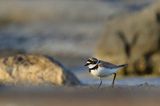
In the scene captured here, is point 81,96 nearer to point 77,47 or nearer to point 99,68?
point 99,68

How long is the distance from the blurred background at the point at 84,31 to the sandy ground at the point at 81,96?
625cm

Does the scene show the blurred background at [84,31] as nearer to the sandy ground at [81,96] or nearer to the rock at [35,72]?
the rock at [35,72]

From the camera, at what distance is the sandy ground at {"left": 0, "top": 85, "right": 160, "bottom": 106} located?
417 inches

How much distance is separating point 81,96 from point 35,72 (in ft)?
8.50

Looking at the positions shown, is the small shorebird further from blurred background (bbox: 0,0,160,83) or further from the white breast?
blurred background (bbox: 0,0,160,83)

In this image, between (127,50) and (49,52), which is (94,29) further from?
(127,50)

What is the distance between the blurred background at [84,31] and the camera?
1909 centimetres

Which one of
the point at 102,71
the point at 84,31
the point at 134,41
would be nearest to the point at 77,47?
the point at 84,31

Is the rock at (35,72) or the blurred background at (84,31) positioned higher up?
the blurred background at (84,31)

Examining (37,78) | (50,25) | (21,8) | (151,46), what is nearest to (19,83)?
(37,78)

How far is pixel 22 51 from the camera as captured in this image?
25594 millimetres

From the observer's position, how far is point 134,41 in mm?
19391

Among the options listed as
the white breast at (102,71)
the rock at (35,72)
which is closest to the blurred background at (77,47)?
the rock at (35,72)

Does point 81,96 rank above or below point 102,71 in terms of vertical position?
below
